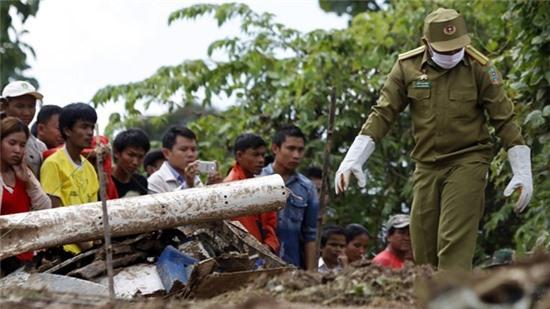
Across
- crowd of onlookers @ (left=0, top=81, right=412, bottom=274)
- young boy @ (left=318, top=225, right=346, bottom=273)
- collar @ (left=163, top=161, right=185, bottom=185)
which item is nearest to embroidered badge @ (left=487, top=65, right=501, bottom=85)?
crowd of onlookers @ (left=0, top=81, right=412, bottom=274)

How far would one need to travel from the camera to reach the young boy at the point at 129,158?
941 centimetres

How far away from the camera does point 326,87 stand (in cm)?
1274

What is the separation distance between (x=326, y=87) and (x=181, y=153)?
347 centimetres

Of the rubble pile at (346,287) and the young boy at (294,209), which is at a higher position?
Answer: the rubble pile at (346,287)

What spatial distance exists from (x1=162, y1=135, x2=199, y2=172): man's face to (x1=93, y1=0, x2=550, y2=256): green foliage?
2728 mm

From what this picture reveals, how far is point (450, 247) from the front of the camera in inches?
307

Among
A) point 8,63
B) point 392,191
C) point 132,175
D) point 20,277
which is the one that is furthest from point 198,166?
point 8,63

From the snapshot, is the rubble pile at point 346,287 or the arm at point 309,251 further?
the arm at point 309,251

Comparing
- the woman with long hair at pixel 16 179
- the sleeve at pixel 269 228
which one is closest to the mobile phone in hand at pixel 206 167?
the sleeve at pixel 269 228

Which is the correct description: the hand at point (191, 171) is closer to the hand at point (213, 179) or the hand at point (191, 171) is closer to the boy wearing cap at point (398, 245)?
the hand at point (213, 179)

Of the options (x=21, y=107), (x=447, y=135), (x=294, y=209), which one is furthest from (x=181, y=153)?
(x=447, y=135)

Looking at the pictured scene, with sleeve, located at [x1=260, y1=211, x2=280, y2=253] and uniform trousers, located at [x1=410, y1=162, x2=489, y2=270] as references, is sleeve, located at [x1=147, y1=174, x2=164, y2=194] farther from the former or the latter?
uniform trousers, located at [x1=410, y1=162, x2=489, y2=270]

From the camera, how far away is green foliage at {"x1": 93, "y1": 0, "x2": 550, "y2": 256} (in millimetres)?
12547

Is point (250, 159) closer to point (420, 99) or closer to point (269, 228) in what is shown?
point (269, 228)
